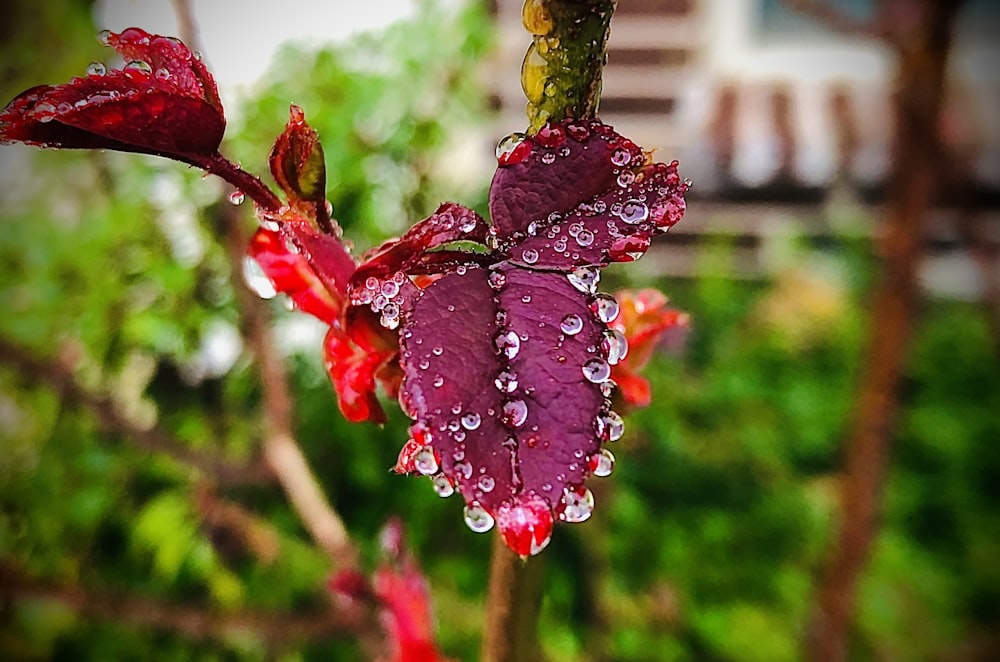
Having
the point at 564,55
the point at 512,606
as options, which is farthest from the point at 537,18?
the point at 512,606

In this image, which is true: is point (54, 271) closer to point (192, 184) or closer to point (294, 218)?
point (192, 184)

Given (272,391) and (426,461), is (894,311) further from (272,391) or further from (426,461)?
(426,461)

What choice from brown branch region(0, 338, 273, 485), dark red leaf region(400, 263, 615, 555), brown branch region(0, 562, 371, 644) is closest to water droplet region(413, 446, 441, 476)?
dark red leaf region(400, 263, 615, 555)

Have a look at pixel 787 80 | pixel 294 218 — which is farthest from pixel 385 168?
pixel 787 80

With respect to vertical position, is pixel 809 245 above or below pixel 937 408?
above

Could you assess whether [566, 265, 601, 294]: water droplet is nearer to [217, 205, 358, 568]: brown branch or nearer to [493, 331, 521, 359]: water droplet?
[493, 331, 521, 359]: water droplet

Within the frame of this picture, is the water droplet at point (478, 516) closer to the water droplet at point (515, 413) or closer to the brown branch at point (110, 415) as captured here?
the water droplet at point (515, 413)
